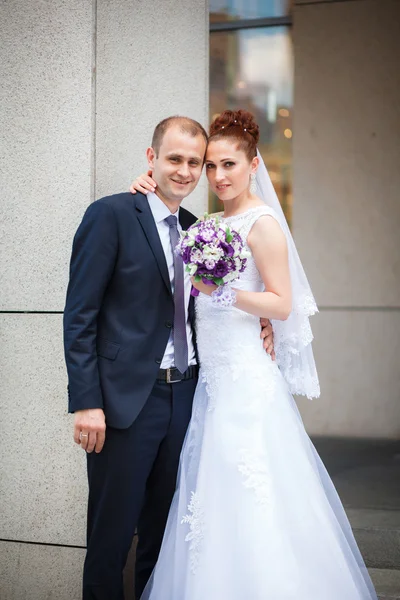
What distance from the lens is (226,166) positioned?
2.69 meters

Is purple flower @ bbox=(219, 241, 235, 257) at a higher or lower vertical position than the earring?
lower

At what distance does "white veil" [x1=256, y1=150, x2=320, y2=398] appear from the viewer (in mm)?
2758

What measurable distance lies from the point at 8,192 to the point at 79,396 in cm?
136

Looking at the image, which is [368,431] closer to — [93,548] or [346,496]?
[346,496]

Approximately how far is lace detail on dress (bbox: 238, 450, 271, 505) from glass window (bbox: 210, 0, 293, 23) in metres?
5.16

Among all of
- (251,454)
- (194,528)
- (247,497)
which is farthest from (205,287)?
(194,528)

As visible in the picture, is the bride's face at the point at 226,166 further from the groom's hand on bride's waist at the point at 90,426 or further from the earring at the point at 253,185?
the groom's hand on bride's waist at the point at 90,426

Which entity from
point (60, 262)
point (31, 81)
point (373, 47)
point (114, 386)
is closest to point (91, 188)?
point (60, 262)

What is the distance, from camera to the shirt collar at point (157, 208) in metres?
2.66

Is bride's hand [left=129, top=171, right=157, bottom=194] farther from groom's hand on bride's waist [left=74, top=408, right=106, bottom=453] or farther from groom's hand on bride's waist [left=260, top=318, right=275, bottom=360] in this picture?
groom's hand on bride's waist [left=74, top=408, right=106, bottom=453]

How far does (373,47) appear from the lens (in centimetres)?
600

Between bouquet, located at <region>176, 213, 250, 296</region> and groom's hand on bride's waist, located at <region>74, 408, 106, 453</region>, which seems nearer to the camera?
bouquet, located at <region>176, 213, 250, 296</region>

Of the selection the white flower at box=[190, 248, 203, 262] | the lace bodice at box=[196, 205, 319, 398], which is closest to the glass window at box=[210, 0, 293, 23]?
the lace bodice at box=[196, 205, 319, 398]

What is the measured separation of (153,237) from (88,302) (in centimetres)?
39
